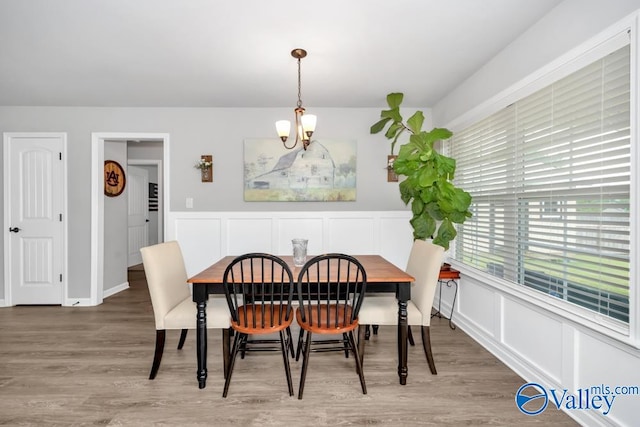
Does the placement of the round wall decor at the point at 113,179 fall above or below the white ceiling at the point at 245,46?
below

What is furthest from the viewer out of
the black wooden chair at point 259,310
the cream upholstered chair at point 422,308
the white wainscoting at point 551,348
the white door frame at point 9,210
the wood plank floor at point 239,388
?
the white door frame at point 9,210

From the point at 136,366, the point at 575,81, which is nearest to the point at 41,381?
the point at 136,366

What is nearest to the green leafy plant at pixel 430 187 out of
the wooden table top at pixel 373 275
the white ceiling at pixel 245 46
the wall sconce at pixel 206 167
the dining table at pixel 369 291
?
the white ceiling at pixel 245 46

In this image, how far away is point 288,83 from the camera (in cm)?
314

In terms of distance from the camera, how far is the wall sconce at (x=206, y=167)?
3.85 metres

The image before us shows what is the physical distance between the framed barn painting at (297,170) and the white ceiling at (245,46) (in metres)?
0.57

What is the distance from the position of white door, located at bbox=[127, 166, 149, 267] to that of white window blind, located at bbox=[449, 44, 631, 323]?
5.89 m

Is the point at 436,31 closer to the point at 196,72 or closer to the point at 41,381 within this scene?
the point at 196,72

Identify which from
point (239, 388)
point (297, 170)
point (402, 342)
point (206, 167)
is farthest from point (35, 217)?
point (402, 342)

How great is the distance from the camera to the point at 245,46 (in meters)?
2.44

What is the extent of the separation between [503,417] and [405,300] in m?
0.80

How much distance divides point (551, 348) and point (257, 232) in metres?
2.94

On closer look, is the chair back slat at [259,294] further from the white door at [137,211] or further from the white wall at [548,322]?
the white door at [137,211]

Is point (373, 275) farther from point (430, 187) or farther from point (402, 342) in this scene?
point (430, 187)
